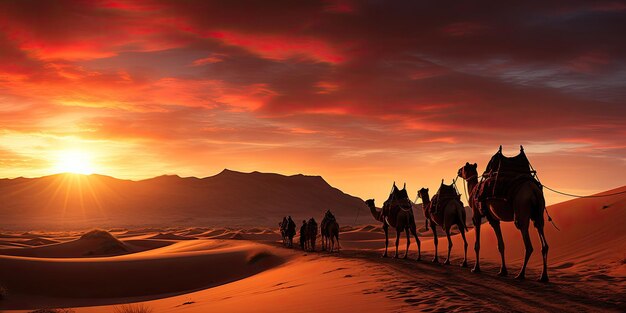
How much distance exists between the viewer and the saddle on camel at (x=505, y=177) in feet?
49.6

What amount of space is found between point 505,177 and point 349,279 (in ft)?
17.5

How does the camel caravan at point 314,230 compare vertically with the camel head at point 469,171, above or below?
below

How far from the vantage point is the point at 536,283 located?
14.1 meters

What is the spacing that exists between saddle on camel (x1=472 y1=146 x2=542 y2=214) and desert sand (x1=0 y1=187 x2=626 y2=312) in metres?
2.31

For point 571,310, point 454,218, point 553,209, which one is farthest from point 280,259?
point 571,310

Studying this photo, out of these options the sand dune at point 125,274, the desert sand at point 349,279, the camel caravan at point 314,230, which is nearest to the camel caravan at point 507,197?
the desert sand at point 349,279

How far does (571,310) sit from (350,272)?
27.9 ft

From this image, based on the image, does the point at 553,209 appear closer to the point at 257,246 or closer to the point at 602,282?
the point at 602,282

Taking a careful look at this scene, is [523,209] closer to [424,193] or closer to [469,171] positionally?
[469,171]

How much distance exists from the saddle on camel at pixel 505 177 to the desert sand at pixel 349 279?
2.31 metres

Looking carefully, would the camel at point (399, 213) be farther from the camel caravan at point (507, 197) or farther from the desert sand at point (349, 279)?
the camel caravan at point (507, 197)

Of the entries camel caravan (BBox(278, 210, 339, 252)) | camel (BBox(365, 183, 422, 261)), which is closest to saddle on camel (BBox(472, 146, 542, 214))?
camel (BBox(365, 183, 422, 261))

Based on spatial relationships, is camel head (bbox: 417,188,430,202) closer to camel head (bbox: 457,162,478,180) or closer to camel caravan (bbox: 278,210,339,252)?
camel head (bbox: 457,162,478,180)

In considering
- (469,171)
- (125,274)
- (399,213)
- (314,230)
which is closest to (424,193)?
(399,213)
